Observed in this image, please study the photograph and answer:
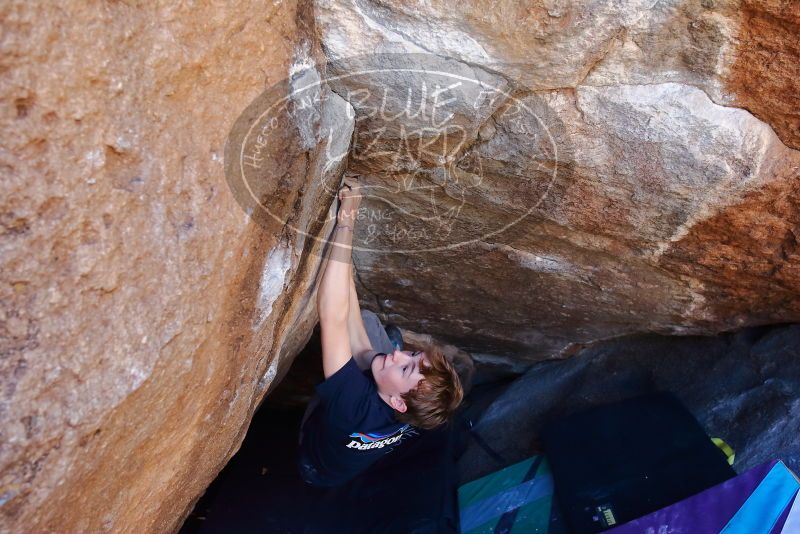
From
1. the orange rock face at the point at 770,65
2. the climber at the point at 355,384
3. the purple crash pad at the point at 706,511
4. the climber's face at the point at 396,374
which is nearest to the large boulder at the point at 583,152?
the orange rock face at the point at 770,65

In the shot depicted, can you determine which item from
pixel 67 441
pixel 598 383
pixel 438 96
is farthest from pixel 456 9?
pixel 598 383

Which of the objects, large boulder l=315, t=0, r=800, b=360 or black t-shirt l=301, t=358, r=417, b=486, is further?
black t-shirt l=301, t=358, r=417, b=486

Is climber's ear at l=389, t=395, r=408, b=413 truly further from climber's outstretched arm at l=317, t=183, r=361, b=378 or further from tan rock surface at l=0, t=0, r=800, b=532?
tan rock surface at l=0, t=0, r=800, b=532

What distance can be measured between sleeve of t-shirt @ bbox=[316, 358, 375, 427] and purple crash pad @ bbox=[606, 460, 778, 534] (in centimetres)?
84

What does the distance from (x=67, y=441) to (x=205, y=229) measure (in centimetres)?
37

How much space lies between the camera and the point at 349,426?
5.81 ft

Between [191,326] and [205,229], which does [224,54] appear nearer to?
[205,229]

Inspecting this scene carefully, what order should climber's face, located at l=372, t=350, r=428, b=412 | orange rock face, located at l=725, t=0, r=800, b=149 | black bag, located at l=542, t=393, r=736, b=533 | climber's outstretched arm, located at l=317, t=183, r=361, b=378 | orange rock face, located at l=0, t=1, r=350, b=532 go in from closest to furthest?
orange rock face, located at l=0, t=1, r=350, b=532 < orange rock face, located at l=725, t=0, r=800, b=149 < climber's outstretched arm, located at l=317, t=183, r=361, b=378 < climber's face, located at l=372, t=350, r=428, b=412 < black bag, located at l=542, t=393, r=736, b=533

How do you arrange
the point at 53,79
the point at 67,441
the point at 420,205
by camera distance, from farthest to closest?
the point at 420,205
the point at 67,441
the point at 53,79

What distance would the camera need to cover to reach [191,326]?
3.83ft

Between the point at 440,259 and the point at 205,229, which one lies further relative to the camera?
the point at 440,259

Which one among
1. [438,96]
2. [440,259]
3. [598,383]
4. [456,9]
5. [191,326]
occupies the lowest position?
[598,383]

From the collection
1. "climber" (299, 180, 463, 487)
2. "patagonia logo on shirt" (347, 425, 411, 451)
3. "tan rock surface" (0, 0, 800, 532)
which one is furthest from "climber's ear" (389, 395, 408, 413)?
"tan rock surface" (0, 0, 800, 532)

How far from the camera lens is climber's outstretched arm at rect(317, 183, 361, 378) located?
1649mm
